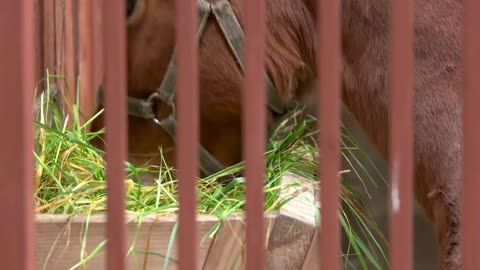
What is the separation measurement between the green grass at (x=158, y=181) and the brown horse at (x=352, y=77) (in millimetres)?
74

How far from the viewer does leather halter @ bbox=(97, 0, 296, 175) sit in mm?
1086

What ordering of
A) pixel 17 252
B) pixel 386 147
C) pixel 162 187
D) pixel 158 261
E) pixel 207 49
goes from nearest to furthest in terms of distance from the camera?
pixel 17 252, pixel 158 261, pixel 162 187, pixel 386 147, pixel 207 49

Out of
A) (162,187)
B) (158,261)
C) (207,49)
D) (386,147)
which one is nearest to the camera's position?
(158,261)

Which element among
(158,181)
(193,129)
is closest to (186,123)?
(193,129)

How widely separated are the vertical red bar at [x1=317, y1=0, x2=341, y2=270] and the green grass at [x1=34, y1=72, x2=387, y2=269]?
209mm

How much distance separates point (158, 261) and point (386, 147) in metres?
0.43

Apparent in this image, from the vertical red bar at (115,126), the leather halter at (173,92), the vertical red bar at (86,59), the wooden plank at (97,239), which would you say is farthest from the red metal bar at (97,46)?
the vertical red bar at (115,126)

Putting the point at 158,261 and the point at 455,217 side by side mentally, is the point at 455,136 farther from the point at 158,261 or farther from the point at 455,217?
the point at 158,261

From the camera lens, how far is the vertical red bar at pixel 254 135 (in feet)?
1.45

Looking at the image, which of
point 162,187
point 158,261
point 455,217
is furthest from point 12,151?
point 455,217

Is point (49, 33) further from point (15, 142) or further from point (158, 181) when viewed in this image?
point (15, 142)

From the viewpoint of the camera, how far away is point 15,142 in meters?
0.43

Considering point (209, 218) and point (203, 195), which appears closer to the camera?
point (209, 218)

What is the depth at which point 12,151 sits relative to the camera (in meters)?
0.43
